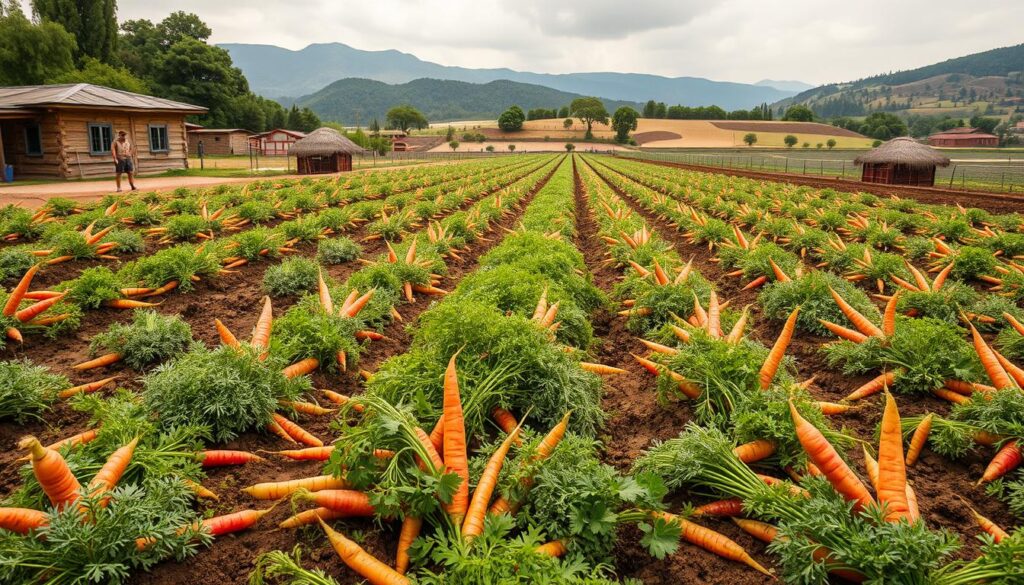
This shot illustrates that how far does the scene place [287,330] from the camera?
564 cm

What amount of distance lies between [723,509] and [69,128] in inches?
1234

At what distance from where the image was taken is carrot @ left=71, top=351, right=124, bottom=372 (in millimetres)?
5391

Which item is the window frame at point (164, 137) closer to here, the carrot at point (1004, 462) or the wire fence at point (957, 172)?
the carrot at point (1004, 462)

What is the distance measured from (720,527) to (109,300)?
7491mm

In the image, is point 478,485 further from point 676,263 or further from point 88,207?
point 88,207

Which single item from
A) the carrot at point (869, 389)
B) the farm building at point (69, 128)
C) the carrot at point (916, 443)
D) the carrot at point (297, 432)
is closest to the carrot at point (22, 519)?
the carrot at point (297, 432)

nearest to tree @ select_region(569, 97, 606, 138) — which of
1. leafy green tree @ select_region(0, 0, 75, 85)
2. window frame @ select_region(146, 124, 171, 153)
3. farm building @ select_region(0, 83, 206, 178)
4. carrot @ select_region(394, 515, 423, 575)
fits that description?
leafy green tree @ select_region(0, 0, 75, 85)

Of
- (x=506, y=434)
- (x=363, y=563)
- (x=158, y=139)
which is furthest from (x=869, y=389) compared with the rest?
(x=158, y=139)

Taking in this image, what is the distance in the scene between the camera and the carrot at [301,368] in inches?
199

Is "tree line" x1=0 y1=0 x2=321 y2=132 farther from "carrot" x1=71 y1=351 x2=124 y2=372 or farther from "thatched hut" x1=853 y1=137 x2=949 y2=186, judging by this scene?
"thatched hut" x1=853 y1=137 x2=949 y2=186

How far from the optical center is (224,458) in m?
3.95

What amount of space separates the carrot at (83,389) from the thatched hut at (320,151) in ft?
117

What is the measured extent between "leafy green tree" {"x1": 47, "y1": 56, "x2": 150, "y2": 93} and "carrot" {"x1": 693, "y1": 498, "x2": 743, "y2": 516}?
63.4 meters

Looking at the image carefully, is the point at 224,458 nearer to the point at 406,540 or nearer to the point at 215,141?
the point at 406,540
